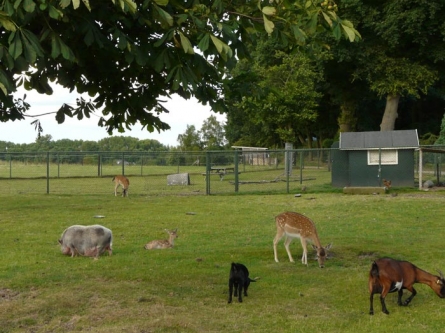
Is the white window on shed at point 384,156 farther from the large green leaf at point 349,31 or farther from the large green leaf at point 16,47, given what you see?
the large green leaf at point 16,47

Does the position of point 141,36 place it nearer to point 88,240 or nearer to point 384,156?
point 88,240

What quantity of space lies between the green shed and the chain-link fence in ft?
2.20

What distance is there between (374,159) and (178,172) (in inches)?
450

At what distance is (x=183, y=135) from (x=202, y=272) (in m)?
64.6

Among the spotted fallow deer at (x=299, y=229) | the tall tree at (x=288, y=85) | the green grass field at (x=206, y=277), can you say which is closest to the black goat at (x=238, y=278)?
the green grass field at (x=206, y=277)

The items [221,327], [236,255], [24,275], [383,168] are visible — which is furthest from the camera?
[383,168]

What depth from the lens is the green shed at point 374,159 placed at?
28.4 metres

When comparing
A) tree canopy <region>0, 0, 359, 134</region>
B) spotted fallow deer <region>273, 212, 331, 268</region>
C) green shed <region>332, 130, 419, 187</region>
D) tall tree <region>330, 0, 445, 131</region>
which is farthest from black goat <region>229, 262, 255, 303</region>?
tall tree <region>330, 0, 445, 131</region>

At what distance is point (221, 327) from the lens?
7.16 m

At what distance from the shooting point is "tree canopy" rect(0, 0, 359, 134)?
4738 mm

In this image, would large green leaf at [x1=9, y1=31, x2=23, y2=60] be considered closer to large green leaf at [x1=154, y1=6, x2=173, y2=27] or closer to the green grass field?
large green leaf at [x1=154, y1=6, x2=173, y2=27]

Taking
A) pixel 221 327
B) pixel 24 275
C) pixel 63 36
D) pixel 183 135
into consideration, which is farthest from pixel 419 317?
pixel 183 135

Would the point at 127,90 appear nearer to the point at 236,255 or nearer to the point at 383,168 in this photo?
the point at 236,255

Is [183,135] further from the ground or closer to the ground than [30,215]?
further from the ground
